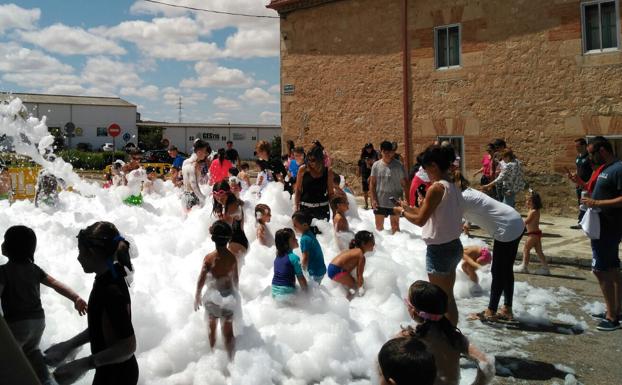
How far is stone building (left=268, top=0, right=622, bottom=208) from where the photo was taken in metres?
12.3

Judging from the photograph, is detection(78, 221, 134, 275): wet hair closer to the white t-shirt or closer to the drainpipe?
the white t-shirt

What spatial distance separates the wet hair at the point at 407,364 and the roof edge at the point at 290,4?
15.5 meters

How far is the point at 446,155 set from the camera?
4598mm

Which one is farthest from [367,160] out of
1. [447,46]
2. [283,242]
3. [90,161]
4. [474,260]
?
[90,161]

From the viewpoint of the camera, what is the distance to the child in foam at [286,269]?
16.7 ft

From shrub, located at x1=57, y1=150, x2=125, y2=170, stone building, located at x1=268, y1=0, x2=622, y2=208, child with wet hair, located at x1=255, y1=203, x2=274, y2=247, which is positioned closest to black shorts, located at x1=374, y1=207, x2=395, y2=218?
child with wet hair, located at x1=255, y1=203, x2=274, y2=247

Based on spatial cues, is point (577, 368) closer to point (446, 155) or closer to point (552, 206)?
point (446, 155)

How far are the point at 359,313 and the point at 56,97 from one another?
232 feet

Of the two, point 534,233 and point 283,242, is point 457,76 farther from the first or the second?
point 283,242

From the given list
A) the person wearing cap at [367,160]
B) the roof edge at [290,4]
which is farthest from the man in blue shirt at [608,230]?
the roof edge at [290,4]

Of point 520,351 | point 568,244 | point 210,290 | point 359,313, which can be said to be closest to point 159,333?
point 210,290

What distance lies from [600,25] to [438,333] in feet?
A: 38.2

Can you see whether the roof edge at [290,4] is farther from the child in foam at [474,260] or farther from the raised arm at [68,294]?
the raised arm at [68,294]

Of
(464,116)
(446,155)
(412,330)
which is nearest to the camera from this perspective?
(412,330)
